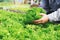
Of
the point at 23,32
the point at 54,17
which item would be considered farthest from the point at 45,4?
the point at 23,32

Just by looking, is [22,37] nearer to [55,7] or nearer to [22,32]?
[22,32]

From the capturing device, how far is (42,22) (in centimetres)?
272

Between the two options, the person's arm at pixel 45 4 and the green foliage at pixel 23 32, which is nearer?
the green foliage at pixel 23 32

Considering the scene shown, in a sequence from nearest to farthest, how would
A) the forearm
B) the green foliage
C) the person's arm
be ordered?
A: the green foliage, the forearm, the person's arm

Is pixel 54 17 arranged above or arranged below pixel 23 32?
below

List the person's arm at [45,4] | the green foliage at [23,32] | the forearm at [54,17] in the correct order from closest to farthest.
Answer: the green foliage at [23,32] < the forearm at [54,17] < the person's arm at [45,4]

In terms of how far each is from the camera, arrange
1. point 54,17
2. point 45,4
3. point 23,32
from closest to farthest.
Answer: point 23,32, point 54,17, point 45,4

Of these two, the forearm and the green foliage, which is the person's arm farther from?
the green foliage

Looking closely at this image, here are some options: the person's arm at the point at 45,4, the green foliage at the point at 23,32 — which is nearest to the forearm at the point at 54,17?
the green foliage at the point at 23,32

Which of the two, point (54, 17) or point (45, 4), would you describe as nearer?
point (54, 17)

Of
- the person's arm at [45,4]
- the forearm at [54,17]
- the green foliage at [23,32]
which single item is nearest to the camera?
the green foliage at [23,32]

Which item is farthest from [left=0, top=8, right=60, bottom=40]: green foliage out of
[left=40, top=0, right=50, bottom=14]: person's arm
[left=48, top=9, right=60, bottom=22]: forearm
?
[left=40, top=0, right=50, bottom=14]: person's arm

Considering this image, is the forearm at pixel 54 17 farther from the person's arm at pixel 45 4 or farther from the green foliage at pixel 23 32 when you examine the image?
the person's arm at pixel 45 4

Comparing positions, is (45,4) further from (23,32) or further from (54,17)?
(23,32)
